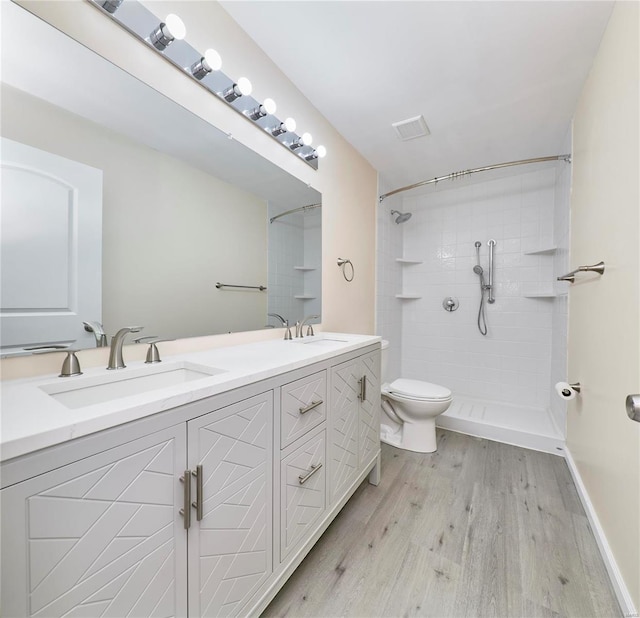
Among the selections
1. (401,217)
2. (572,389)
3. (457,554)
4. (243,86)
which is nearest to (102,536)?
(457,554)

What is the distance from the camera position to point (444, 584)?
115 centimetres

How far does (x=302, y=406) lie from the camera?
3.60 feet

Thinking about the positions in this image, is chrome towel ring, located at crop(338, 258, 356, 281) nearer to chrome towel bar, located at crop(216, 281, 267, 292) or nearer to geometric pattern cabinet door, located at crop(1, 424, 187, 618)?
chrome towel bar, located at crop(216, 281, 267, 292)

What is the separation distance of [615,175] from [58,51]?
6.63 ft

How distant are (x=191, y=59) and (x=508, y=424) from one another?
3.03 meters

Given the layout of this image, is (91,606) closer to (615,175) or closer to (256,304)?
(256,304)

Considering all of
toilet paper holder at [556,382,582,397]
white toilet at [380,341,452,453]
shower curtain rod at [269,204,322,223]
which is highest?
shower curtain rod at [269,204,322,223]

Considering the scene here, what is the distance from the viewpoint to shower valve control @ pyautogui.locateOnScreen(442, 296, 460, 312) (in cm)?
320

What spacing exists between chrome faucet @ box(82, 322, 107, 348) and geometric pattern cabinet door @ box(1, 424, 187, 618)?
51 cm

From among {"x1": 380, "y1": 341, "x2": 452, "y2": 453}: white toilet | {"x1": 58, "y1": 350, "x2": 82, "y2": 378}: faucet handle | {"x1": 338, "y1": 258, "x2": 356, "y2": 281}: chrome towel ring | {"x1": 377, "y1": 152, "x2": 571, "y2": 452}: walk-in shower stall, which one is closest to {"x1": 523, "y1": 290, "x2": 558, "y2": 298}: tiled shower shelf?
{"x1": 377, "y1": 152, "x2": 571, "y2": 452}: walk-in shower stall

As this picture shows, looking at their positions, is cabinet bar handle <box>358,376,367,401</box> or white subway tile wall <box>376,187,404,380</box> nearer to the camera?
cabinet bar handle <box>358,376,367,401</box>

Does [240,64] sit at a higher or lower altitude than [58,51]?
higher

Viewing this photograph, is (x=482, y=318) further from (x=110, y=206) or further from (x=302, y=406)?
(x=110, y=206)

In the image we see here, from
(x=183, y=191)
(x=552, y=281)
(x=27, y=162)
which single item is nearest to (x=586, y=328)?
(x=552, y=281)
